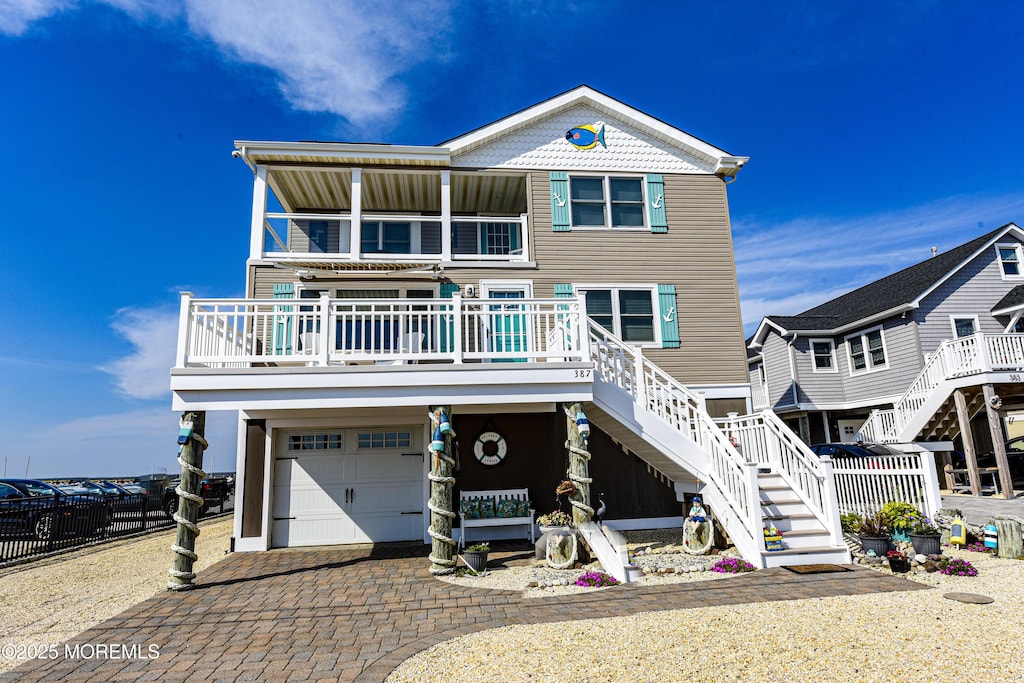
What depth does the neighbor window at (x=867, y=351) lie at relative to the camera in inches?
871

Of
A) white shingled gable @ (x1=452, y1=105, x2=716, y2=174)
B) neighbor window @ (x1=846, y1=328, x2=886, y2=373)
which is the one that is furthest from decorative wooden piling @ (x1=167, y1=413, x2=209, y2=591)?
neighbor window @ (x1=846, y1=328, x2=886, y2=373)

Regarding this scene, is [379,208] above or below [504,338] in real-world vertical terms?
above

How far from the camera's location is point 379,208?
15.4 meters

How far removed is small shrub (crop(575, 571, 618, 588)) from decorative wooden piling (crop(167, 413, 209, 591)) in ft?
18.1

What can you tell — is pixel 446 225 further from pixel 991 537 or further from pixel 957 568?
pixel 991 537

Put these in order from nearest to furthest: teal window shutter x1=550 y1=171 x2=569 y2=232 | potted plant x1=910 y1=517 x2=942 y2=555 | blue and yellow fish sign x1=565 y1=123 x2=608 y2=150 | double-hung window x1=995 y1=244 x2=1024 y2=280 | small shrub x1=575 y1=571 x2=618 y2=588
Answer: small shrub x1=575 y1=571 x2=618 y2=588
potted plant x1=910 y1=517 x2=942 y2=555
teal window shutter x1=550 y1=171 x2=569 y2=232
blue and yellow fish sign x1=565 y1=123 x2=608 y2=150
double-hung window x1=995 y1=244 x2=1024 y2=280

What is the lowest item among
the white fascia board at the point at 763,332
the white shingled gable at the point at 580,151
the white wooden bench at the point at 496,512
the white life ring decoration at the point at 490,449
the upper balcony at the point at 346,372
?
the white wooden bench at the point at 496,512

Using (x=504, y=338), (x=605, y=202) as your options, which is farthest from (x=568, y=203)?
(x=504, y=338)

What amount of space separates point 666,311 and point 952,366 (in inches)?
405

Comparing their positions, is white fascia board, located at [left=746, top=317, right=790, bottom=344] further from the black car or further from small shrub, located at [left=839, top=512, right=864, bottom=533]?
small shrub, located at [left=839, top=512, right=864, bottom=533]

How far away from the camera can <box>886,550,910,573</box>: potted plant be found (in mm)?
8011

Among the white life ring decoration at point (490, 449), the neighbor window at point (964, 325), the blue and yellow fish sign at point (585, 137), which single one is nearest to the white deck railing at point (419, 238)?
the blue and yellow fish sign at point (585, 137)

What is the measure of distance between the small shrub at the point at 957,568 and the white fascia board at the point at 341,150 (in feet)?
38.3

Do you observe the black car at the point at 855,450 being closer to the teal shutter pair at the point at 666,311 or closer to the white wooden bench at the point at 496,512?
the teal shutter pair at the point at 666,311
